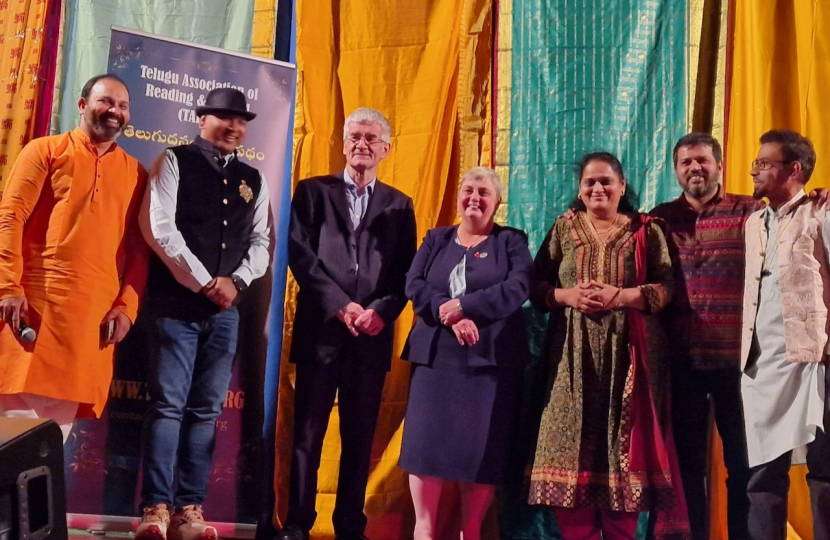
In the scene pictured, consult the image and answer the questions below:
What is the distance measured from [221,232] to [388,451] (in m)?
1.16

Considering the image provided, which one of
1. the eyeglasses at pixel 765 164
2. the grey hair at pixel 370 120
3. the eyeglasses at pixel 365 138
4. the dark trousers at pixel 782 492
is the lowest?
the dark trousers at pixel 782 492

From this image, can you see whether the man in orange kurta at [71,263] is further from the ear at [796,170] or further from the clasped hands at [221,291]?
the ear at [796,170]

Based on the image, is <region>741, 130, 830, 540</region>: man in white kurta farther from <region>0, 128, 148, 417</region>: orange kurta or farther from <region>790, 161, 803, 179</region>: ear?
<region>0, 128, 148, 417</region>: orange kurta

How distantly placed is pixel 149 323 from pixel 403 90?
1.49 metres

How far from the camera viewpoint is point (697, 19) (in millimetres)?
3336

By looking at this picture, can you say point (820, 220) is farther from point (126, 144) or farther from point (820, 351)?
point (126, 144)

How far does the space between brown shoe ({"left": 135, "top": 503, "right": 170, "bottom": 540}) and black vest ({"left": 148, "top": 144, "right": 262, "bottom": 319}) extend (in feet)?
2.36

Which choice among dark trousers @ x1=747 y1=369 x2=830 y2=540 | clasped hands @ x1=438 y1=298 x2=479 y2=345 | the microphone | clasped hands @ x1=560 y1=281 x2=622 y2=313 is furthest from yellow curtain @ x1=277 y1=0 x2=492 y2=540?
dark trousers @ x1=747 y1=369 x2=830 y2=540

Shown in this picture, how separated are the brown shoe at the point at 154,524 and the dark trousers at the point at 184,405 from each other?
35mm

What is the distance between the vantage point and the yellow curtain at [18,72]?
3529 millimetres

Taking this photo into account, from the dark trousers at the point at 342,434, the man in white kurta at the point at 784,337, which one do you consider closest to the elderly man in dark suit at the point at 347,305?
the dark trousers at the point at 342,434

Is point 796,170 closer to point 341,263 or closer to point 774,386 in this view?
point 774,386

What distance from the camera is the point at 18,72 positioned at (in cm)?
360

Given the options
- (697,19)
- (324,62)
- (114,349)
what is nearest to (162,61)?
(324,62)
